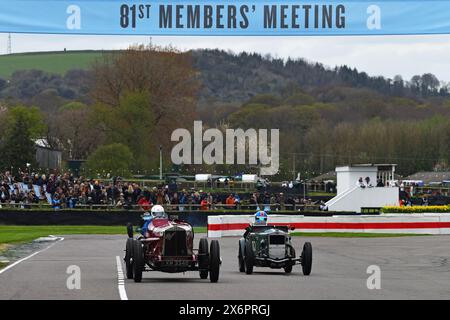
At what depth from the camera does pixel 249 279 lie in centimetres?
2011

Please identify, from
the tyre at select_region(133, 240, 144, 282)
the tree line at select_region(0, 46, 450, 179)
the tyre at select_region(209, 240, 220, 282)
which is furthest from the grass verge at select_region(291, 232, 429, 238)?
the tree line at select_region(0, 46, 450, 179)

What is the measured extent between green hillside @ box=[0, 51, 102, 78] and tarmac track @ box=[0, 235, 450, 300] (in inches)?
4537

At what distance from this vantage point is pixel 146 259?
63.6 ft

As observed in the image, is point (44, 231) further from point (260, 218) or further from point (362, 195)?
point (260, 218)

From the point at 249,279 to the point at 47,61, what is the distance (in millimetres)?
133454

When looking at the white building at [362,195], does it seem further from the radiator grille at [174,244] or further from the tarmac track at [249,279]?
the radiator grille at [174,244]

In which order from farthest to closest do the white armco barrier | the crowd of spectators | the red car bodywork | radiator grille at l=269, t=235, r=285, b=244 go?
the crowd of spectators < the white armco barrier < radiator grille at l=269, t=235, r=285, b=244 < the red car bodywork

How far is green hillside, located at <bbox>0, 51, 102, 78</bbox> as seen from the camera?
478ft

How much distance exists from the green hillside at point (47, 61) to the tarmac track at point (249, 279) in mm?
115240

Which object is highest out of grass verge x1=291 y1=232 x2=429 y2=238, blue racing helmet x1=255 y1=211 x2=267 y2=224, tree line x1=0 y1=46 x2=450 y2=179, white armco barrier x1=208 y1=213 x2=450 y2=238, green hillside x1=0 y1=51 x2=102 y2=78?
green hillside x1=0 y1=51 x2=102 y2=78

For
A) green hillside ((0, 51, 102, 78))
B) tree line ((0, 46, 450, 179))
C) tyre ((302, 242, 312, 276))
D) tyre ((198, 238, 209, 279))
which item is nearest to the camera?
tyre ((198, 238, 209, 279))

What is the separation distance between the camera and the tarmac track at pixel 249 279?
16273 mm

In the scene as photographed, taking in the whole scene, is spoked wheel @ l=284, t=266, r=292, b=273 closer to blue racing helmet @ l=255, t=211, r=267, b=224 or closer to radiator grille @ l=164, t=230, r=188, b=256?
blue racing helmet @ l=255, t=211, r=267, b=224
